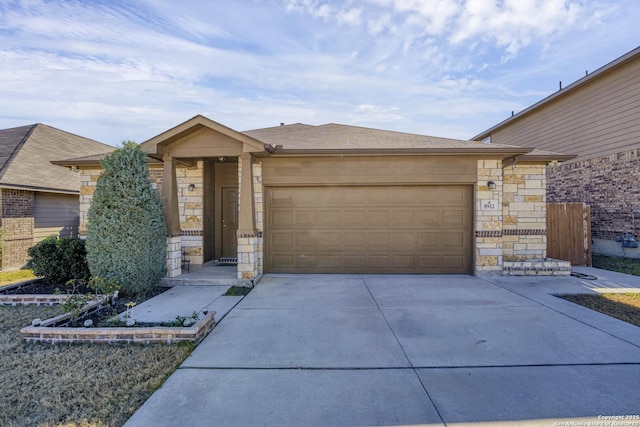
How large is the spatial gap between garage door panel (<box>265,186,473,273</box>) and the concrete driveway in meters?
2.18

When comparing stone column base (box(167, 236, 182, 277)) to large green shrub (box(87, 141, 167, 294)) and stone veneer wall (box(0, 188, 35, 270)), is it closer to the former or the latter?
large green shrub (box(87, 141, 167, 294))

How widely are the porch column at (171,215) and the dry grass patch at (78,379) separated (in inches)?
116

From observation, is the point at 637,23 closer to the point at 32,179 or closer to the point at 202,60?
the point at 202,60

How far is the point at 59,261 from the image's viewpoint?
21.0 ft

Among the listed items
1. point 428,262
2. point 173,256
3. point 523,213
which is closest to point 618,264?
point 523,213

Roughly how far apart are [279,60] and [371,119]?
7802 mm

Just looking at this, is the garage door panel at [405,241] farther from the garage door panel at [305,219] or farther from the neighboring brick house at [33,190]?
the neighboring brick house at [33,190]

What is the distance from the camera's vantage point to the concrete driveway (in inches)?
96.2

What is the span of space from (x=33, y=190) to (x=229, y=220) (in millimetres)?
5732

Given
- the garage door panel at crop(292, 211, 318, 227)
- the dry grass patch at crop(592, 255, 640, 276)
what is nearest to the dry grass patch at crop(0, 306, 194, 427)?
the garage door panel at crop(292, 211, 318, 227)

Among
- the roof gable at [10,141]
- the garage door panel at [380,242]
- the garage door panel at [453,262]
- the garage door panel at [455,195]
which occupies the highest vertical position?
the roof gable at [10,141]

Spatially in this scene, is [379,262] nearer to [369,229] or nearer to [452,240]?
[369,229]

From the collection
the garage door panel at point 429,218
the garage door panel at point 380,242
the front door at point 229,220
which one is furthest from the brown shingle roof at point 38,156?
the garage door panel at point 429,218

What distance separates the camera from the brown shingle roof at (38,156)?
904cm
